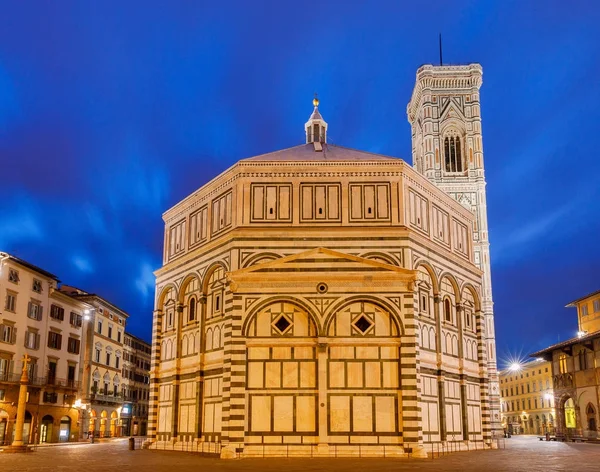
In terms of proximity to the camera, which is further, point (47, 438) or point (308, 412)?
point (47, 438)

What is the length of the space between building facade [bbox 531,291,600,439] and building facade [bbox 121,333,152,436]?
128ft

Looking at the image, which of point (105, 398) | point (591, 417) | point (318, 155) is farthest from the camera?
Result: point (105, 398)

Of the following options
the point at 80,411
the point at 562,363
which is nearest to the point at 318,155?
the point at 562,363

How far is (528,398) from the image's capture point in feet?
303

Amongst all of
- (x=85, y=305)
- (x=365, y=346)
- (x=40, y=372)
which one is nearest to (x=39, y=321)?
(x=40, y=372)

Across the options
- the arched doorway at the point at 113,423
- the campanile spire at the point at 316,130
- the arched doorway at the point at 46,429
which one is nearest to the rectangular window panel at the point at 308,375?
the campanile spire at the point at 316,130

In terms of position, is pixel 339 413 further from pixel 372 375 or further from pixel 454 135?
pixel 454 135

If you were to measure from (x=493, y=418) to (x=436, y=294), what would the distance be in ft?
111

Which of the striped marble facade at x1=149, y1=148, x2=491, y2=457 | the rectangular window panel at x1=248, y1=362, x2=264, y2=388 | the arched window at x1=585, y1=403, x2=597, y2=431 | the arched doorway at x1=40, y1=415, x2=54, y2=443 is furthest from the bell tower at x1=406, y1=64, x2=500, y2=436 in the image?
the rectangular window panel at x1=248, y1=362, x2=264, y2=388

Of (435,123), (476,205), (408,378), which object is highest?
(435,123)

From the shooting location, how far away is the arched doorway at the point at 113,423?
203 ft

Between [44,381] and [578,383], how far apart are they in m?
37.1

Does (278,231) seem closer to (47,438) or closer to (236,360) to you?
(236,360)

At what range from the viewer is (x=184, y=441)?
31.2 metres
